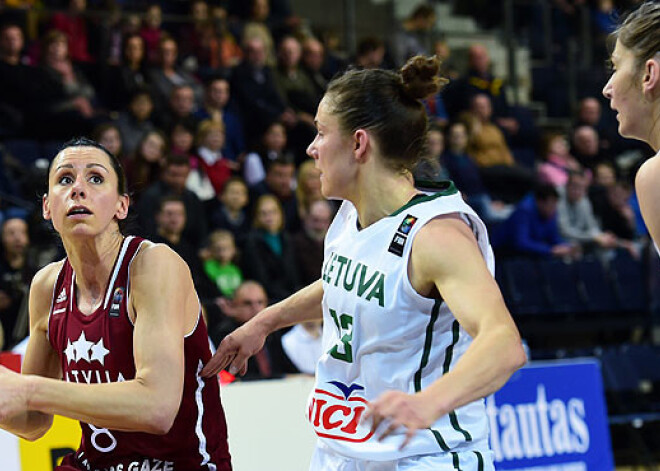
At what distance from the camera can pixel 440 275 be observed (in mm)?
2578

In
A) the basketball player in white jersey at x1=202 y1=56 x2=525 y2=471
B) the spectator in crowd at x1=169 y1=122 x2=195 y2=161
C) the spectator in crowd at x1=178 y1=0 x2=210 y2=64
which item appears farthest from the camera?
the spectator in crowd at x1=178 y1=0 x2=210 y2=64

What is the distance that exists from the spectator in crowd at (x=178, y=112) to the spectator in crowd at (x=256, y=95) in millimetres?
850

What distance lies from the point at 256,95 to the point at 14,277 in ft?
12.1

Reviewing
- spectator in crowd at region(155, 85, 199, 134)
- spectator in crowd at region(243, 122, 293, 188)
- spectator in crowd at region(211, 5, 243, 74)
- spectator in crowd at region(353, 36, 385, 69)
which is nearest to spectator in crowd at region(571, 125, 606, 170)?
spectator in crowd at region(353, 36, 385, 69)

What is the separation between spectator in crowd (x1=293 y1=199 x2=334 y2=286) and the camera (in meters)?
8.39

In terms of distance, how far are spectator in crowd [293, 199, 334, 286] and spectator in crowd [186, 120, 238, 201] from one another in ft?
3.01

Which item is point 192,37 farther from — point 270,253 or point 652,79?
point 652,79

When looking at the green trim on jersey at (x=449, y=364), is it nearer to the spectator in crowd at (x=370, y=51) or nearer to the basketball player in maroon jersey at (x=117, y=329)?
the basketball player in maroon jersey at (x=117, y=329)

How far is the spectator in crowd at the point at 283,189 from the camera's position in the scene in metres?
8.97

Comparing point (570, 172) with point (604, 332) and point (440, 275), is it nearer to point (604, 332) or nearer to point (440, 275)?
point (604, 332)

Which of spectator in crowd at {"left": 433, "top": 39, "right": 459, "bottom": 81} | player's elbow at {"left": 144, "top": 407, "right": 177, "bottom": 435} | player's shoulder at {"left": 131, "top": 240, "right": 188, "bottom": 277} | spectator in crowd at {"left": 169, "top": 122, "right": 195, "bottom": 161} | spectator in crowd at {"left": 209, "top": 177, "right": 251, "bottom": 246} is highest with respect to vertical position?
spectator in crowd at {"left": 433, "top": 39, "right": 459, "bottom": 81}

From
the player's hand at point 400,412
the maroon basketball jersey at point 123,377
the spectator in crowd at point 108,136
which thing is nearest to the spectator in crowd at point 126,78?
the spectator in crowd at point 108,136

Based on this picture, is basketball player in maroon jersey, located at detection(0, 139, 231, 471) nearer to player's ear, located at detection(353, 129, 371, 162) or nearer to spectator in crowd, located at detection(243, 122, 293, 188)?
player's ear, located at detection(353, 129, 371, 162)

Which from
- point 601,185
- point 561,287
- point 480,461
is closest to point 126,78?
point 561,287
